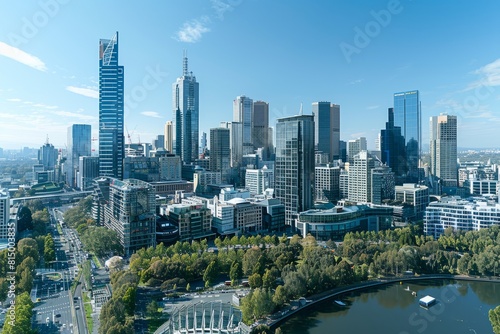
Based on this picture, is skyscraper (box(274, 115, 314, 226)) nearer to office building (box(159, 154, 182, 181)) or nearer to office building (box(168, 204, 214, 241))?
office building (box(168, 204, 214, 241))

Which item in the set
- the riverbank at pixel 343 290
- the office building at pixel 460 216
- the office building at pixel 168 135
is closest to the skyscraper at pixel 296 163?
the office building at pixel 460 216

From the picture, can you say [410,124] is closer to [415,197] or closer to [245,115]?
[415,197]

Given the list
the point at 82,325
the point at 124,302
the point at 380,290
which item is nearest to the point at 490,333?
the point at 380,290

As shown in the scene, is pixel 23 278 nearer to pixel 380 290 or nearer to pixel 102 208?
pixel 102 208

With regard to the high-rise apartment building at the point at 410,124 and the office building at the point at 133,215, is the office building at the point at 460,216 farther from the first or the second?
the high-rise apartment building at the point at 410,124

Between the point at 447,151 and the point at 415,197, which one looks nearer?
the point at 415,197

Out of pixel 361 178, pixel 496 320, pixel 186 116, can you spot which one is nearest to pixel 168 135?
pixel 186 116
